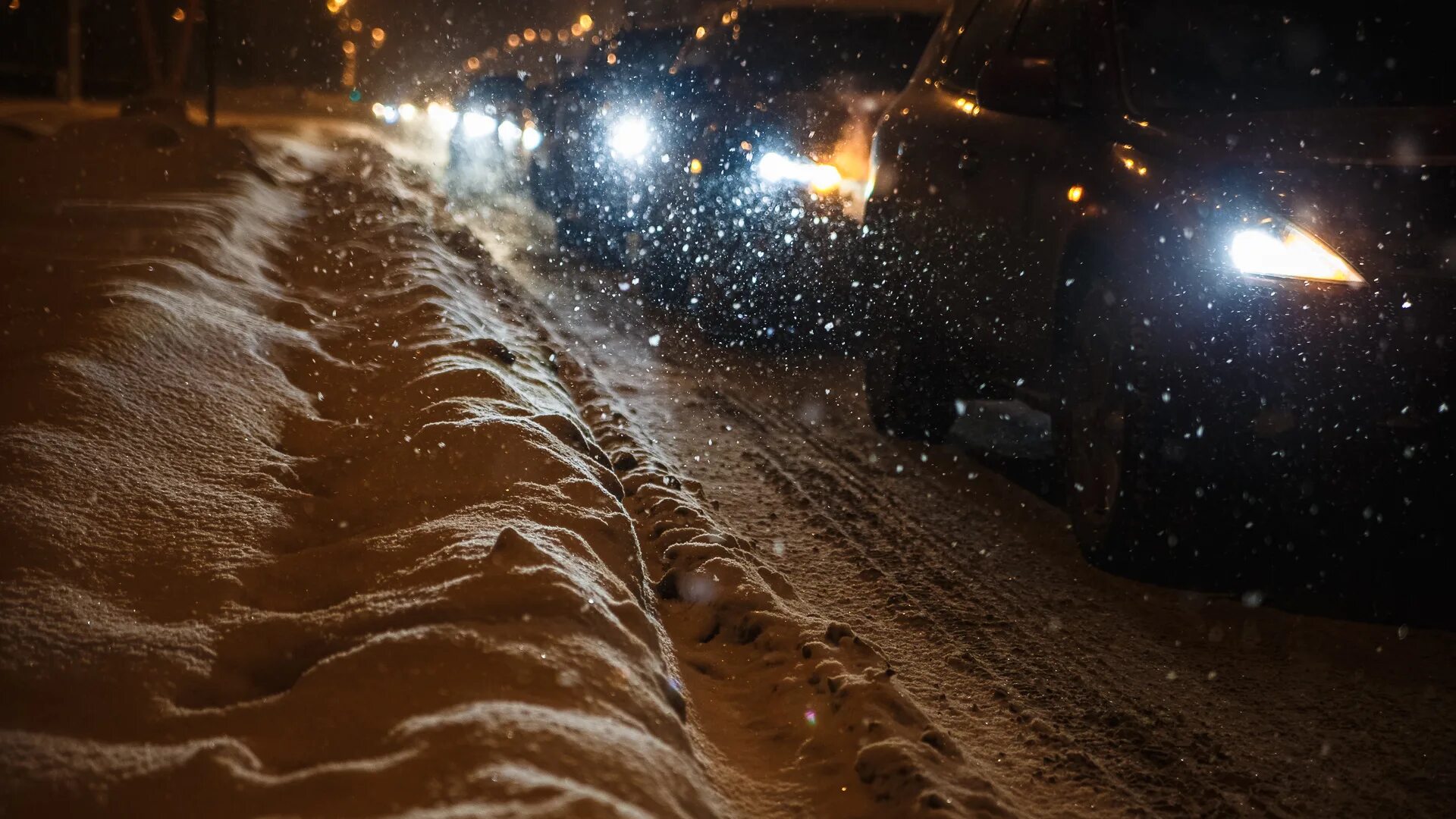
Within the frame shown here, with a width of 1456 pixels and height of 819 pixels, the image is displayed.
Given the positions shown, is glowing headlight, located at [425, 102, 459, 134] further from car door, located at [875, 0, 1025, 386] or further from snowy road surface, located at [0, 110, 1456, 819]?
snowy road surface, located at [0, 110, 1456, 819]

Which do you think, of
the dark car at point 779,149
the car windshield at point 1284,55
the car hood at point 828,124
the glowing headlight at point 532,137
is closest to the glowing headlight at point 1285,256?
the car windshield at point 1284,55

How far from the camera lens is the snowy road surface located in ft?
7.47

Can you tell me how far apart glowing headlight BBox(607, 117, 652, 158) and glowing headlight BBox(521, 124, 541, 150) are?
2975 millimetres

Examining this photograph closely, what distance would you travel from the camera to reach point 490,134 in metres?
20.2

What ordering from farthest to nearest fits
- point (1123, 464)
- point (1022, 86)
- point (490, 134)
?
point (490, 134) < point (1022, 86) < point (1123, 464)

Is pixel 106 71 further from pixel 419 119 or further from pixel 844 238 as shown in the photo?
pixel 844 238

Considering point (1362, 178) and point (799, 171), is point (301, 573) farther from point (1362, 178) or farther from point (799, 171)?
point (799, 171)

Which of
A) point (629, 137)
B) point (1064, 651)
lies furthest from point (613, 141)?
point (1064, 651)

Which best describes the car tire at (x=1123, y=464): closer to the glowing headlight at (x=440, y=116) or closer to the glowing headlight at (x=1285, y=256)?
the glowing headlight at (x=1285, y=256)

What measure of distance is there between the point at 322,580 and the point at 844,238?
4489mm

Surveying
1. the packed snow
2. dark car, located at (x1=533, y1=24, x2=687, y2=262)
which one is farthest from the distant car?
the packed snow

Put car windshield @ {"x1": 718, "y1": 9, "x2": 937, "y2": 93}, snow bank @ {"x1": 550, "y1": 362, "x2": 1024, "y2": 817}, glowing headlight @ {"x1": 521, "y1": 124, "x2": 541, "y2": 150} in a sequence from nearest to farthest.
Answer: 1. snow bank @ {"x1": 550, "y1": 362, "x2": 1024, "y2": 817}
2. car windshield @ {"x1": 718, "y1": 9, "x2": 937, "y2": 93}
3. glowing headlight @ {"x1": 521, "y1": 124, "x2": 541, "y2": 150}

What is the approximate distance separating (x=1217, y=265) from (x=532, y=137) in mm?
10943

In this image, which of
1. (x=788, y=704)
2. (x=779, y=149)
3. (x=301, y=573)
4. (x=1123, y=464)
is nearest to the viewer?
(x=788, y=704)
